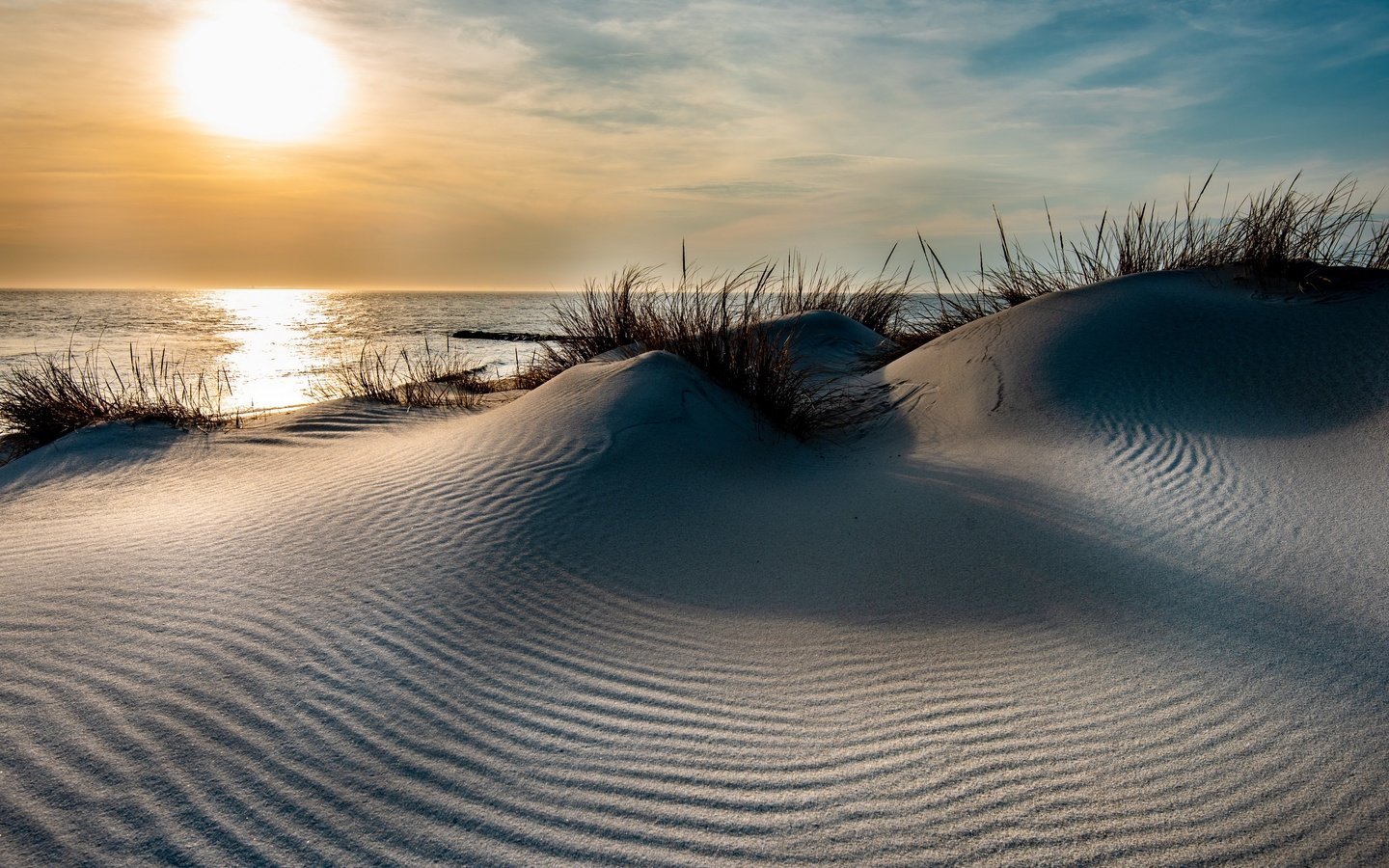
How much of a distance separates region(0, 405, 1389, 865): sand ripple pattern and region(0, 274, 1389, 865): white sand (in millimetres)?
12

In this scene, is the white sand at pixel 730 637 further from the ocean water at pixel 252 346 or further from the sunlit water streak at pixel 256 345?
the ocean water at pixel 252 346

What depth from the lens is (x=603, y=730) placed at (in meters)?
2.45

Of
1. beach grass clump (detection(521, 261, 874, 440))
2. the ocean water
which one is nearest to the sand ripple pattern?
beach grass clump (detection(521, 261, 874, 440))

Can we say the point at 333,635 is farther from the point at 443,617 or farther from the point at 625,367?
the point at 625,367

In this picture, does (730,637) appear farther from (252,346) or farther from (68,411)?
(252,346)

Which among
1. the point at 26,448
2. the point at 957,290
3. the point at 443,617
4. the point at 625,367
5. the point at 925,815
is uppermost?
the point at 957,290

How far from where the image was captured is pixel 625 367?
580 centimetres

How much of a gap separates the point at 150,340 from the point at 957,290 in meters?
22.3

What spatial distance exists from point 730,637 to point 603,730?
0.78 metres

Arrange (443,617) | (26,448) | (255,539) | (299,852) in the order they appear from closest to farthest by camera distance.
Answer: (299,852), (443,617), (255,539), (26,448)

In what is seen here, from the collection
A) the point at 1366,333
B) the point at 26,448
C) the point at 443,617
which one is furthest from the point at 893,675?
the point at 26,448

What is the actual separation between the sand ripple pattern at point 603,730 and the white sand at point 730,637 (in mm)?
12

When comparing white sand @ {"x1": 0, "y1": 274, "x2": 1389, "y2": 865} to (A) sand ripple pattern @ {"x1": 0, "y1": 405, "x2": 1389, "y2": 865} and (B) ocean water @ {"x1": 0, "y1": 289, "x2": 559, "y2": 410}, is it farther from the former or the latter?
(B) ocean water @ {"x1": 0, "y1": 289, "x2": 559, "y2": 410}

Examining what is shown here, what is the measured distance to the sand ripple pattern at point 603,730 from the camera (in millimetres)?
1968
